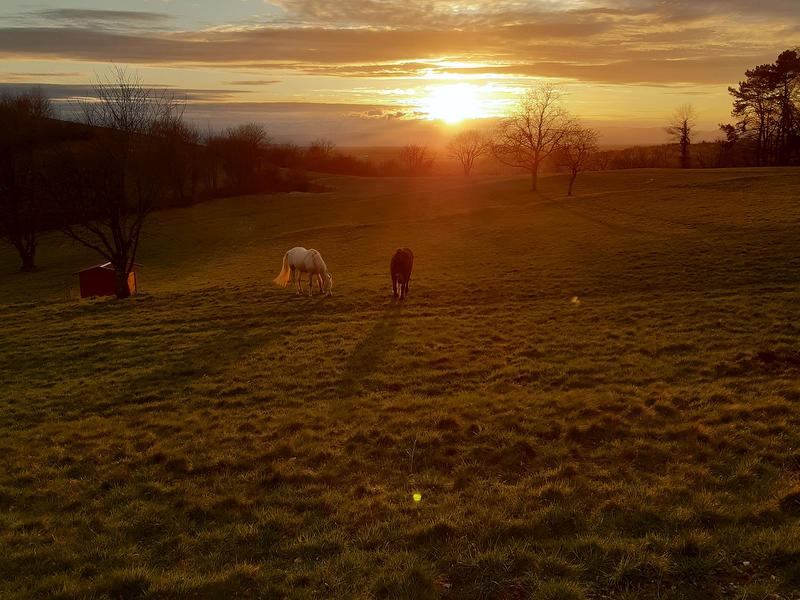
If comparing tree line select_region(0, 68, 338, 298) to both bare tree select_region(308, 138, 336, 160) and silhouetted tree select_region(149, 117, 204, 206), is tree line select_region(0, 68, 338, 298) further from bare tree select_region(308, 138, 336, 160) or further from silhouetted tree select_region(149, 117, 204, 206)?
bare tree select_region(308, 138, 336, 160)

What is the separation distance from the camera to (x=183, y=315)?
23.2 m

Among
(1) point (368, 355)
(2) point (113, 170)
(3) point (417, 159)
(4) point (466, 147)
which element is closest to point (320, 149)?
(3) point (417, 159)

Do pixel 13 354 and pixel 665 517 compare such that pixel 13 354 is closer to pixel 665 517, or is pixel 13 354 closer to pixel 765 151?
pixel 665 517

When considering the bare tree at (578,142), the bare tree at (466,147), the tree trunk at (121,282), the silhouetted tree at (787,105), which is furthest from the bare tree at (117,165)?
the bare tree at (466,147)

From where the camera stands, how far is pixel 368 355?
16.9 metres

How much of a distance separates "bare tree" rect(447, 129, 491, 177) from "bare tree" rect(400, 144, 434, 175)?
6.42m

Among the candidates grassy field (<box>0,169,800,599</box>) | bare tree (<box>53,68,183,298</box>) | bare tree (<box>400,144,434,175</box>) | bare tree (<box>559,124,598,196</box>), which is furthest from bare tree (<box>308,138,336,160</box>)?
grassy field (<box>0,169,800,599</box>)

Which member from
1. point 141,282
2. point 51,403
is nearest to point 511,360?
point 51,403

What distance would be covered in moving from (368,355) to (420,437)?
20.8 ft

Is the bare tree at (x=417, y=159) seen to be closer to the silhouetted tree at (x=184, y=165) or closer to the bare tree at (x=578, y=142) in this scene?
the silhouetted tree at (x=184, y=165)

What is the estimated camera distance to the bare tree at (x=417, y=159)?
126 metres

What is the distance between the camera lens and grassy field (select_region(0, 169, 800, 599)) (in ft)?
21.7

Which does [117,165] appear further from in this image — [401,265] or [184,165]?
[184,165]

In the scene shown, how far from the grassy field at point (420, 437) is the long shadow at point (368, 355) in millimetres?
99
